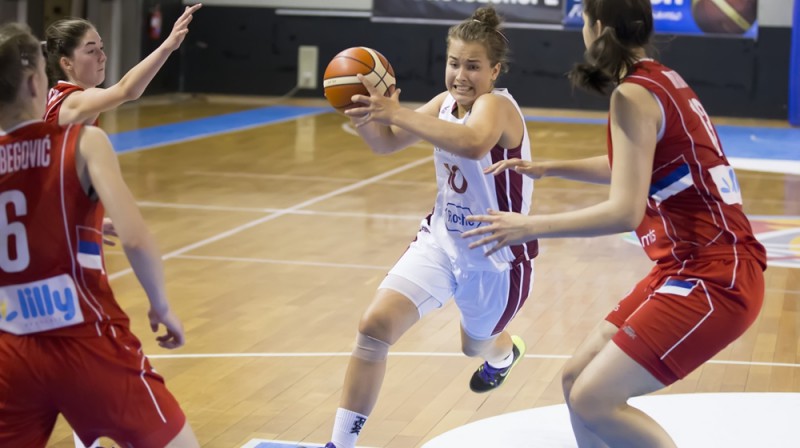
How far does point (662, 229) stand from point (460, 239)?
3.54ft

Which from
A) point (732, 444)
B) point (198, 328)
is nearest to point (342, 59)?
point (732, 444)

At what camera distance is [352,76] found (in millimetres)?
4219

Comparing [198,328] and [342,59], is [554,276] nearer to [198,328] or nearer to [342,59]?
[198,328]

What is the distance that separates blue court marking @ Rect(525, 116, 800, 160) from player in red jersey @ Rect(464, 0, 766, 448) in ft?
35.9

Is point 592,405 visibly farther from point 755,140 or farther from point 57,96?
point 755,140

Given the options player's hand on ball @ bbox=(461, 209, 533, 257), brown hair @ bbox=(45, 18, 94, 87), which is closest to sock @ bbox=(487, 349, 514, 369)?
player's hand on ball @ bbox=(461, 209, 533, 257)

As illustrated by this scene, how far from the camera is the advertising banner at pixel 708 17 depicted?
19328mm

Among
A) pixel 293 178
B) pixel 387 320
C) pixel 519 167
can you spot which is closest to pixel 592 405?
pixel 519 167

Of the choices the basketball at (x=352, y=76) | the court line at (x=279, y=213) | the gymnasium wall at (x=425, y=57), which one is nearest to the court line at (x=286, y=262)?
the court line at (x=279, y=213)

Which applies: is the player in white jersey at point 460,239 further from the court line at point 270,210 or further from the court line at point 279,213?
the court line at point 270,210

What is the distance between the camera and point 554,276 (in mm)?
7949

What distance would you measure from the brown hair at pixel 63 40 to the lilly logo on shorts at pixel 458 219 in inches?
A: 58.5

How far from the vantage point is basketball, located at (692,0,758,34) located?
19312 mm

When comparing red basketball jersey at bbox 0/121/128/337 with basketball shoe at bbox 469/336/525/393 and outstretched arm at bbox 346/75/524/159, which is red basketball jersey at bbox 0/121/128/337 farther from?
basketball shoe at bbox 469/336/525/393
